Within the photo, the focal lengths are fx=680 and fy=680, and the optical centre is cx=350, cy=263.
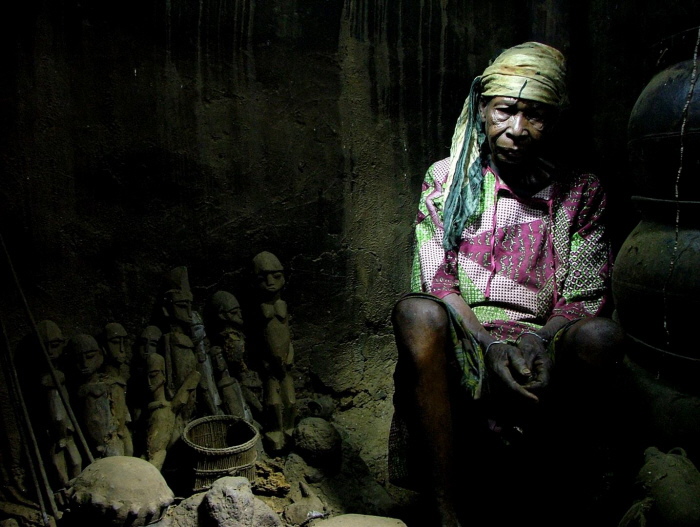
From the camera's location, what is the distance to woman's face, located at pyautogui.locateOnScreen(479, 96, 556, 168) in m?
2.84

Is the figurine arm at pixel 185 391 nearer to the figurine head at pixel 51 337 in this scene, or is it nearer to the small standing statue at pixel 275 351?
the small standing statue at pixel 275 351

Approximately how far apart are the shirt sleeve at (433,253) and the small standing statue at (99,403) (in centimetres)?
153

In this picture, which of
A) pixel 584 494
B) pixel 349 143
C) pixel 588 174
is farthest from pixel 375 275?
pixel 584 494

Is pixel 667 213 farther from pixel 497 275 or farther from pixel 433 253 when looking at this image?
pixel 433 253

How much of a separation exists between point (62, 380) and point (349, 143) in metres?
1.88

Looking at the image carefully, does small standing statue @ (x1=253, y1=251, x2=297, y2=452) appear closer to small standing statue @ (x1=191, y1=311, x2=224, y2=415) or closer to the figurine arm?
small standing statue @ (x1=191, y1=311, x2=224, y2=415)

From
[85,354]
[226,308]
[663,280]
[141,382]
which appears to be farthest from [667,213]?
[85,354]

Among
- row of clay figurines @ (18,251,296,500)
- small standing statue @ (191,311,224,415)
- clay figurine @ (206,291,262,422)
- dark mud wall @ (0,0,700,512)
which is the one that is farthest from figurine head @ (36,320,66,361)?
clay figurine @ (206,291,262,422)

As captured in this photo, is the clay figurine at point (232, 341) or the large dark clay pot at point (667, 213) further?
the clay figurine at point (232, 341)

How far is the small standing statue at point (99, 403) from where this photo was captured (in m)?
3.14

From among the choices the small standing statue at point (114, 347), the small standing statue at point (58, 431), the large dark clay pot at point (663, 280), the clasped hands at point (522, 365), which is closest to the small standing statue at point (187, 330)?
the small standing statue at point (114, 347)

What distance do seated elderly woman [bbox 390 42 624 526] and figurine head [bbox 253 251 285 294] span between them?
2.77ft

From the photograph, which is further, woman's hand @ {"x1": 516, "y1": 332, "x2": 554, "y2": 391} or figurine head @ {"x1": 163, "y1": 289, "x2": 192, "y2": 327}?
figurine head @ {"x1": 163, "y1": 289, "x2": 192, "y2": 327}

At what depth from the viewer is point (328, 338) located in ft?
12.6
